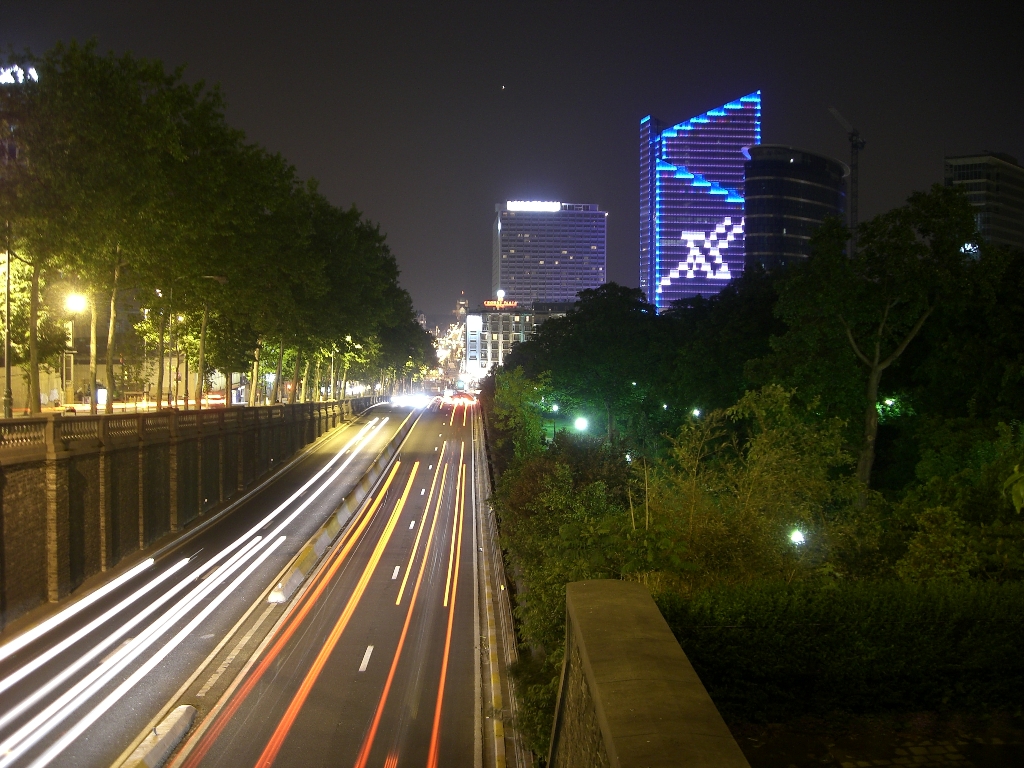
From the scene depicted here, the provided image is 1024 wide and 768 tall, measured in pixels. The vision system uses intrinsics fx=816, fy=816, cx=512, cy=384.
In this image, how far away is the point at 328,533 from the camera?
37.2m

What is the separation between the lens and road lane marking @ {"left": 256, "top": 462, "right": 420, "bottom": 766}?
1695 cm

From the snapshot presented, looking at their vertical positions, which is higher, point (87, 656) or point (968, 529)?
point (968, 529)

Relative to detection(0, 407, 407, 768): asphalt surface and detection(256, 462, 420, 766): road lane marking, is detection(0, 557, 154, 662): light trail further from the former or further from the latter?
detection(256, 462, 420, 766): road lane marking

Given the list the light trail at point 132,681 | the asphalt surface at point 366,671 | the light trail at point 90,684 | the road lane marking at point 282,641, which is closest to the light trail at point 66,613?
the light trail at point 90,684

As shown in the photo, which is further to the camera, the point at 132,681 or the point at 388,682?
the point at 388,682

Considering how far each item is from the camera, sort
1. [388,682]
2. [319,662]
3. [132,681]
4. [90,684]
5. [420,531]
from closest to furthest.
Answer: [90,684] < [132,681] < [388,682] < [319,662] < [420,531]

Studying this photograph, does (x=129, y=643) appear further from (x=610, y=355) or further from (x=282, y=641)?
(x=610, y=355)

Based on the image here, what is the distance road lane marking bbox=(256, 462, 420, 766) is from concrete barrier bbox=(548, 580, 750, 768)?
8.90 m

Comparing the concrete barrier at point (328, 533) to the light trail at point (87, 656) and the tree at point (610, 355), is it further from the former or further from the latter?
the tree at point (610, 355)

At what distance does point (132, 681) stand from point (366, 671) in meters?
5.68

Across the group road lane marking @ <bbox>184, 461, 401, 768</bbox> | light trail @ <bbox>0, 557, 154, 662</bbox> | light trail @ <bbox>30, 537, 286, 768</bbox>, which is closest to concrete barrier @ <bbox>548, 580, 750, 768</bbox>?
road lane marking @ <bbox>184, 461, 401, 768</bbox>

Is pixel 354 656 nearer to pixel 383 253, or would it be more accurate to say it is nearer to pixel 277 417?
pixel 277 417

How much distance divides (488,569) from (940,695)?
2360cm

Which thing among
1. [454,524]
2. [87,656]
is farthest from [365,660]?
[454,524]
